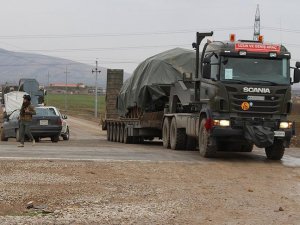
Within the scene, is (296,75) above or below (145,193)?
above

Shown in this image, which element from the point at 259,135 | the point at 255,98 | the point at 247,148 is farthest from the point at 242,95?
the point at 247,148

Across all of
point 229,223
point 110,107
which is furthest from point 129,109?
point 229,223

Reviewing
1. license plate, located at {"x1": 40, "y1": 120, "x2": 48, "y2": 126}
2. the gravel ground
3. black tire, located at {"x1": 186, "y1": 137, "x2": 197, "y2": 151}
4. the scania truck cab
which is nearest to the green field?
license plate, located at {"x1": 40, "y1": 120, "x2": 48, "y2": 126}

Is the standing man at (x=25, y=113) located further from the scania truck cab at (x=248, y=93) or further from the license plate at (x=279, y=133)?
the license plate at (x=279, y=133)

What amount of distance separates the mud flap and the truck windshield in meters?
1.20

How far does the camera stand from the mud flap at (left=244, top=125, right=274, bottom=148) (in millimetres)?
14562

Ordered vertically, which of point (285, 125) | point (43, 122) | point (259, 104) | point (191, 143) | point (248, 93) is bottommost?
point (191, 143)

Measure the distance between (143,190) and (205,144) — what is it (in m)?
5.73

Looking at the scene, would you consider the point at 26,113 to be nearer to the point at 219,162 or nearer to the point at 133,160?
the point at 133,160

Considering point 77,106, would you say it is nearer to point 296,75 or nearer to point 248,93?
point 296,75

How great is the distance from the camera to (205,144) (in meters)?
15.5

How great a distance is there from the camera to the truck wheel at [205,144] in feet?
50.2

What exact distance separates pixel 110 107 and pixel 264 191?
20567 millimetres

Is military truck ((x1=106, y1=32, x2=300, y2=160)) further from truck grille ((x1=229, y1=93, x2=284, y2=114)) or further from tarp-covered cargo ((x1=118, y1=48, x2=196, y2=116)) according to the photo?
tarp-covered cargo ((x1=118, y1=48, x2=196, y2=116))
